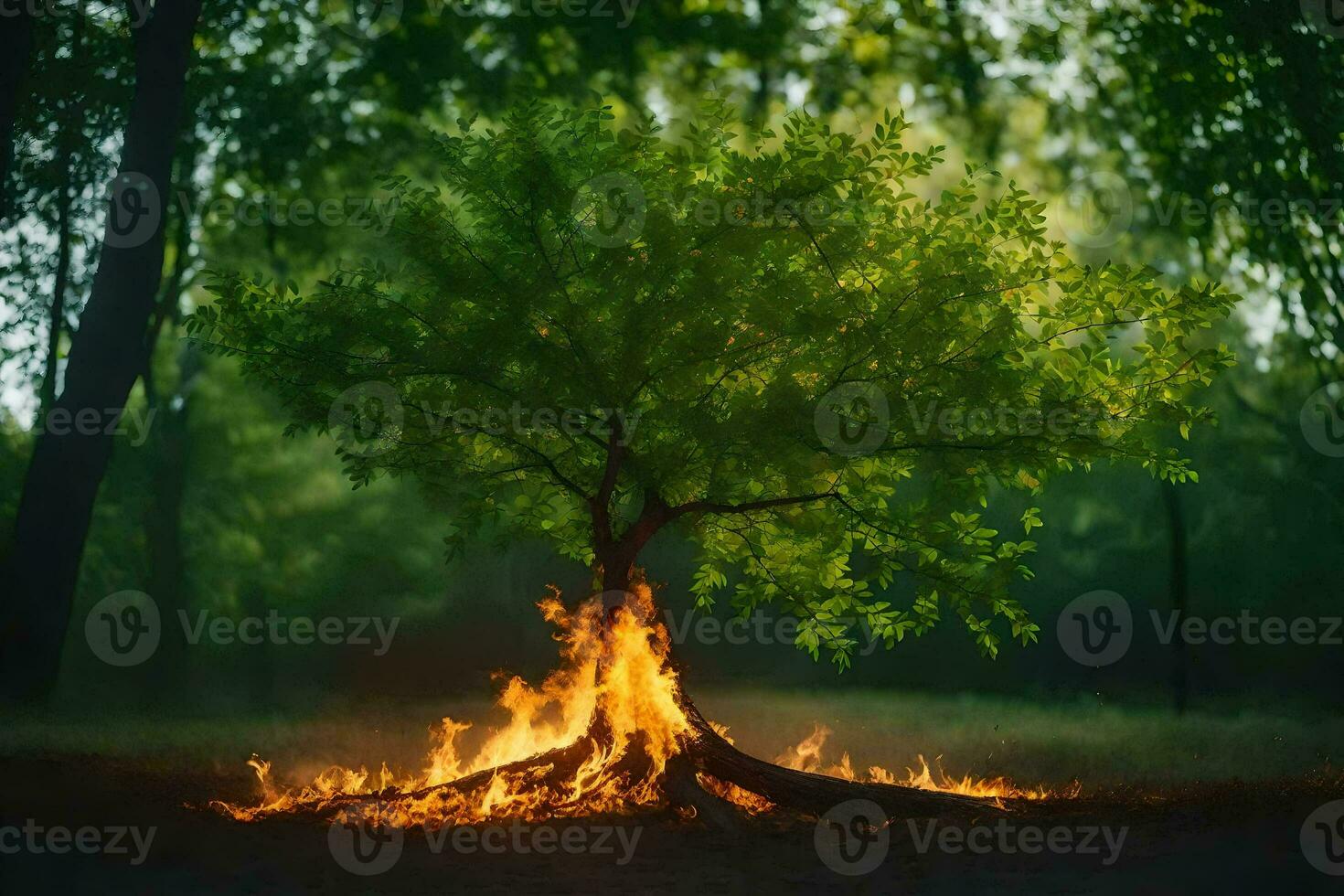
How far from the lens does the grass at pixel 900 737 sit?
17375 mm

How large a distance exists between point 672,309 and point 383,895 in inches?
246

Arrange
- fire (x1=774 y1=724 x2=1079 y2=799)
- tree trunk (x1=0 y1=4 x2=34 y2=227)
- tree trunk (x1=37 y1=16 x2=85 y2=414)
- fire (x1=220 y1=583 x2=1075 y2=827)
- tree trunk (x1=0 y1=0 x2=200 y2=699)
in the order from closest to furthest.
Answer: tree trunk (x1=0 y1=4 x2=34 y2=227) < fire (x1=220 y1=583 x2=1075 y2=827) < fire (x1=774 y1=724 x2=1079 y2=799) < tree trunk (x1=0 y1=0 x2=200 y2=699) < tree trunk (x1=37 y1=16 x2=85 y2=414)

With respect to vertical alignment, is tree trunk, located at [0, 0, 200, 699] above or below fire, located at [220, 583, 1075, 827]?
above

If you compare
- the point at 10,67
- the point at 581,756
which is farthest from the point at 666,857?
the point at 10,67

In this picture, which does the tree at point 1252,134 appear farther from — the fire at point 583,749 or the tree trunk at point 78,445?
the tree trunk at point 78,445

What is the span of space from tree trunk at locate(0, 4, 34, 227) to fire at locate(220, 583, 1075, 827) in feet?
23.2

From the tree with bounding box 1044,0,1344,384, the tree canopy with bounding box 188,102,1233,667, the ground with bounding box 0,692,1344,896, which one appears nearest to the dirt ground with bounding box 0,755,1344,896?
the ground with bounding box 0,692,1344,896

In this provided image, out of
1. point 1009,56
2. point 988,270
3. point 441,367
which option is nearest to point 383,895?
point 441,367

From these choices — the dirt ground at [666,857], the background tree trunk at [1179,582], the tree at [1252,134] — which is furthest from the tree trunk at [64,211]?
the background tree trunk at [1179,582]

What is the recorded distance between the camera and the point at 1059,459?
569 inches

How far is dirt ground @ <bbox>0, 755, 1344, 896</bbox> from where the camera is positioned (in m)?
11.5

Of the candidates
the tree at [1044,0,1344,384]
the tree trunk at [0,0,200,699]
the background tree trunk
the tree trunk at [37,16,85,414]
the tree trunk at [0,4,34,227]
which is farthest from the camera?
the background tree trunk

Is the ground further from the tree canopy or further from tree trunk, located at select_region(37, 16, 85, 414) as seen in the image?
tree trunk, located at select_region(37, 16, 85, 414)

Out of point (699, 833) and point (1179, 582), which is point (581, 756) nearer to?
point (699, 833)
